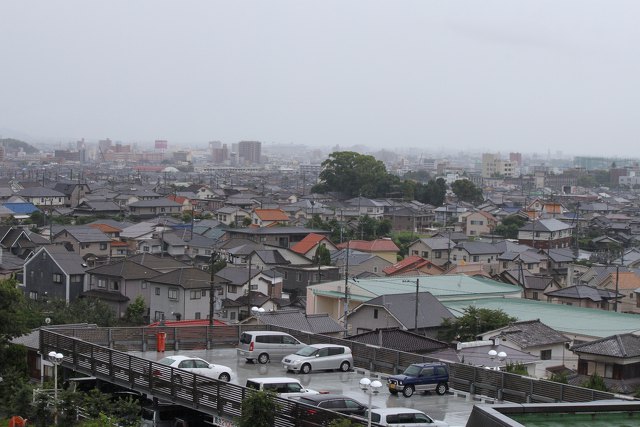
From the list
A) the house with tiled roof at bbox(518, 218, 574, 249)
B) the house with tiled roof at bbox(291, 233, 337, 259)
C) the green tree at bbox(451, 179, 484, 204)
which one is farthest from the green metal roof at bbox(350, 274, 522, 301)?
the green tree at bbox(451, 179, 484, 204)

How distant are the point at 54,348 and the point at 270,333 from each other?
163 centimetres

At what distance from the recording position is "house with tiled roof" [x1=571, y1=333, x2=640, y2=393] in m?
10.3

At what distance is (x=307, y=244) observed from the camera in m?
23.4

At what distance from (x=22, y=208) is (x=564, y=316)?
78.9 feet

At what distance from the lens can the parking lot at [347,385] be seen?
603cm

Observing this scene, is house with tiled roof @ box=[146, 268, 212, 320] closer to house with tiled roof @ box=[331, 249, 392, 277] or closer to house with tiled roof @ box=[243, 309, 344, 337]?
house with tiled roof @ box=[243, 309, 344, 337]

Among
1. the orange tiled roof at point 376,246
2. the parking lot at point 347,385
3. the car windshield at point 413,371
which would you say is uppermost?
the car windshield at point 413,371

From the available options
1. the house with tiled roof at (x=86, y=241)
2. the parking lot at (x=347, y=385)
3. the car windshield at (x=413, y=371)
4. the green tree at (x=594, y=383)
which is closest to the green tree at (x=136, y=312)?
the house with tiled roof at (x=86, y=241)

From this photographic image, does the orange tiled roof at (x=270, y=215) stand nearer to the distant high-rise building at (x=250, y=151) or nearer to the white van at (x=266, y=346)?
the white van at (x=266, y=346)

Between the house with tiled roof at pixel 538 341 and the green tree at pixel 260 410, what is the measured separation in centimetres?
645

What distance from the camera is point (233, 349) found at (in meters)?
8.01

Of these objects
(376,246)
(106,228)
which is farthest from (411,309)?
(106,228)

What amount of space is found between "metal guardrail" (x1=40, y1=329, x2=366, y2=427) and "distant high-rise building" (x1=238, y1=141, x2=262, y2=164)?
399 ft

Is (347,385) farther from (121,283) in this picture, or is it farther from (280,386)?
(121,283)
